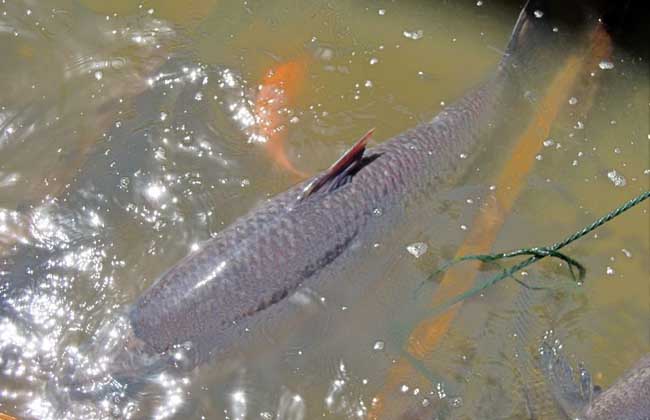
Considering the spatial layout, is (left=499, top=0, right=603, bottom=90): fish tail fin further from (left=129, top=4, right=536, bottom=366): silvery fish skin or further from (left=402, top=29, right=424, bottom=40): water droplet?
(left=129, top=4, right=536, bottom=366): silvery fish skin

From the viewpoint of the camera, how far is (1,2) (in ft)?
15.5

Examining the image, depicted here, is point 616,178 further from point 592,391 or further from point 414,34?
point 414,34

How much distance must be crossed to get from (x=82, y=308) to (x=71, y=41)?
185cm

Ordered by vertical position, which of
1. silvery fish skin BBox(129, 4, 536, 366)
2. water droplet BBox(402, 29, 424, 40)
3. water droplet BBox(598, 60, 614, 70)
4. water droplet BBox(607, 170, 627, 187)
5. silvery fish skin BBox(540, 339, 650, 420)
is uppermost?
water droplet BBox(402, 29, 424, 40)

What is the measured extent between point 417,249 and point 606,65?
1.88m

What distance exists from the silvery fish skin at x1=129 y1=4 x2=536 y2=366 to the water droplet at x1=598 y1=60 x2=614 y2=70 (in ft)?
4.25

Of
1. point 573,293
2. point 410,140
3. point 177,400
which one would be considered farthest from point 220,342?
point 573,293

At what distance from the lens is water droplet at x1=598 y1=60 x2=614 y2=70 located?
4.84m

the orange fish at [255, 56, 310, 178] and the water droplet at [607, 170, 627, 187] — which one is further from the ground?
the orange fish at [255, 56, 310, 178]

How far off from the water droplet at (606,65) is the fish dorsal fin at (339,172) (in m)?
1.97

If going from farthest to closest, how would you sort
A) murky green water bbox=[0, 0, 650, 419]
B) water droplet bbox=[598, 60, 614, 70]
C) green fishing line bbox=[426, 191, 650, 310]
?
water droplet bbox=[598, 60, 614, 70] < murky green water bbox=[0, 0, 650, 419] < green fishing line bbox=[426, 191, 650, 310]

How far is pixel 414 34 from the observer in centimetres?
494

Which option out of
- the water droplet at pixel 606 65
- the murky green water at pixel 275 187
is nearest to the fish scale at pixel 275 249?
the murky green water at pixel 275 187

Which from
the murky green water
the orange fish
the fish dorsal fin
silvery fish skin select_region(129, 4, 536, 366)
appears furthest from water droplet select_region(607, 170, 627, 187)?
the orange fish
